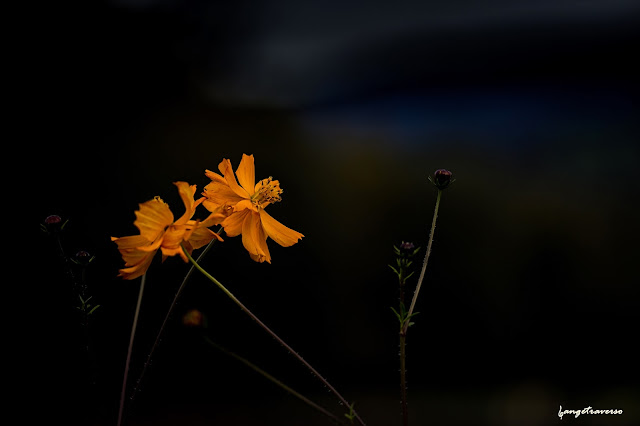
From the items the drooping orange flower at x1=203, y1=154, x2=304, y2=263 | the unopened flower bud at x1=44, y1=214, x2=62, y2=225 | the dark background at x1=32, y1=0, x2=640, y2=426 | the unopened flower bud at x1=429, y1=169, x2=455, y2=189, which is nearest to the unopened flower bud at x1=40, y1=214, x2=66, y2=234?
the unopened flower bud at x1=44, y1=214, x2=62, y2=225

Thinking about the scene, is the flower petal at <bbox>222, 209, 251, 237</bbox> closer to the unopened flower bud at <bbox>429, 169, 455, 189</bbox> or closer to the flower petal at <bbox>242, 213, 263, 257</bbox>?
the flower petal at <bbox>242, 213, 263, 257</bbox>

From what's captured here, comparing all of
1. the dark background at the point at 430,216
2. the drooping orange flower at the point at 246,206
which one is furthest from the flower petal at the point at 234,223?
the dark background at the point at 430,216

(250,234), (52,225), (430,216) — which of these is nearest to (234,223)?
(250,234)

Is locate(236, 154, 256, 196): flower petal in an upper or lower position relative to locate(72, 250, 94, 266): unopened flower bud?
upper

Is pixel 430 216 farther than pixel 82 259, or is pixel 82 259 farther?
pixel 430 216

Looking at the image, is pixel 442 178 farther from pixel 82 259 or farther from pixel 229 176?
pixel 82 259

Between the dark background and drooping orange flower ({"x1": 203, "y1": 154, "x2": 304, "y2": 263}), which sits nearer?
drooping orange flower ({"x1": 203, "y1": 154, "x2": 304, "y2": 263})

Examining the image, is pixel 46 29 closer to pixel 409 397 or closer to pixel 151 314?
pixel 151 314

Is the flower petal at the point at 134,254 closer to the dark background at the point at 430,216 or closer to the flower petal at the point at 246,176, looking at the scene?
the flower petal at the point at 246,176
